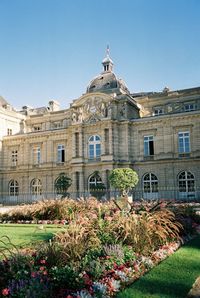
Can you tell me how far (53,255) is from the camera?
548 cm

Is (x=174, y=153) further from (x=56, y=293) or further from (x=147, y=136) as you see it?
(x=56, y=293)

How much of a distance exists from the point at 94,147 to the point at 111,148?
2.56 m

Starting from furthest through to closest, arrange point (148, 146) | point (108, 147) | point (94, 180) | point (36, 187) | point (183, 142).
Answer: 1. point (36, 187)
2. point (94, 180)
3. point (148, 146)
4. point (108, 147)
5. point (183, 142)

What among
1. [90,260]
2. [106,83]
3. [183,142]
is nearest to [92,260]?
[90,260]

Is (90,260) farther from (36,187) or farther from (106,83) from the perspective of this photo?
(106,83)

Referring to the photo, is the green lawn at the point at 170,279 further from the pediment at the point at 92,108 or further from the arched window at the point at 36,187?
the arched window at the point at 36,187

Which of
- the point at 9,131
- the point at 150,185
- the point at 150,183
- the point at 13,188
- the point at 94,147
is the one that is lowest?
the point at 13,188

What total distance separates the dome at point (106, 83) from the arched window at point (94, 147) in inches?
348

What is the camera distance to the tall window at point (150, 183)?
29734 mm

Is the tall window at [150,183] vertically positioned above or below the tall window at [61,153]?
below

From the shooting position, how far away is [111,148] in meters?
30.4

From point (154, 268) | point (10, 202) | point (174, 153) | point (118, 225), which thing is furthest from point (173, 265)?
point (10, 202)

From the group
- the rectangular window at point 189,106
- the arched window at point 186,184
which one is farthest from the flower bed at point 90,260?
the rectangular window at point 189,106

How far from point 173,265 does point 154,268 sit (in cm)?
44
